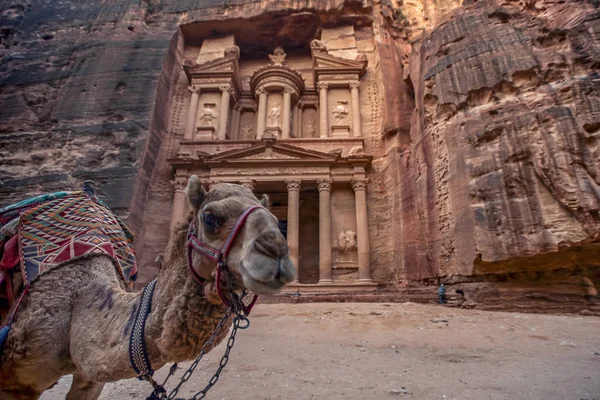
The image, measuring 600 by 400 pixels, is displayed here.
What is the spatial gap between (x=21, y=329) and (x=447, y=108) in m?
11.6

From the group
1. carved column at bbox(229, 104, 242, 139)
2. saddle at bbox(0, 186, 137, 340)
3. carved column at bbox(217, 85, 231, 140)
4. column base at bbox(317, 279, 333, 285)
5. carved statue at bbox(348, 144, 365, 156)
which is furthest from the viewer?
carved column at bbox(229, 104, 242, 139)

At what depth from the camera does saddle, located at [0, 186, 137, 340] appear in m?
2.47

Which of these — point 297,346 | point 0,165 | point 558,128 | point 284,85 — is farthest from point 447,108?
point 0,165

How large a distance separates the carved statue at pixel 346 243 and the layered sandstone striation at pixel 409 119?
3.22 feet

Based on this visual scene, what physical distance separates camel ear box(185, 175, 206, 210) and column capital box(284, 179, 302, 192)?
13729 millimetres

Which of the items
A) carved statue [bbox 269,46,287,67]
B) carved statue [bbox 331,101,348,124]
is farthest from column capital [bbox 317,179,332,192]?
carved statue [bbox 269,46,287,67]

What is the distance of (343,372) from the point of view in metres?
4.17

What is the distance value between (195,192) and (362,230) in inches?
535

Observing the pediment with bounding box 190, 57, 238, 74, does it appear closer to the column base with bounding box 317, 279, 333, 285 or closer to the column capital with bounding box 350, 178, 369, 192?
the column capital with bounding box 350, 178, 369, 192

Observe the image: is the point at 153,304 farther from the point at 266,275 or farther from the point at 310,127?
the point at 310,127

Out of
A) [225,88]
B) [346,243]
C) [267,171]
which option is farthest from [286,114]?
[346,243]

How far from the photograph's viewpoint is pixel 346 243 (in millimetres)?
15039

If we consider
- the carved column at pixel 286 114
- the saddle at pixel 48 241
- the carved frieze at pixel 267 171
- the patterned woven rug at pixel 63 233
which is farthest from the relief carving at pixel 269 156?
the saddle at pixel 48 241

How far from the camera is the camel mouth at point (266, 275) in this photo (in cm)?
135
